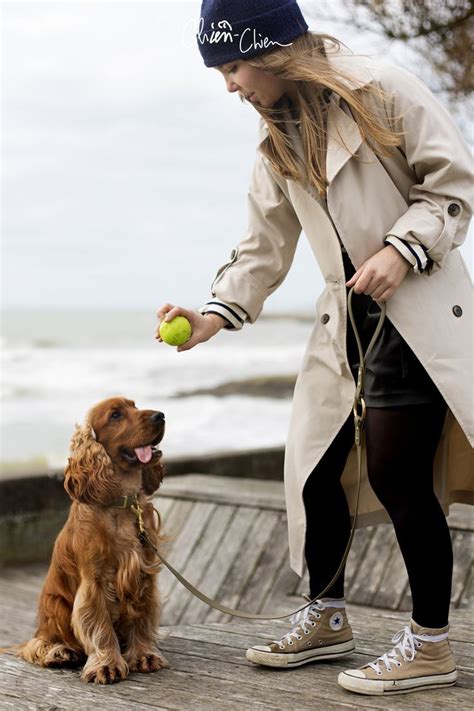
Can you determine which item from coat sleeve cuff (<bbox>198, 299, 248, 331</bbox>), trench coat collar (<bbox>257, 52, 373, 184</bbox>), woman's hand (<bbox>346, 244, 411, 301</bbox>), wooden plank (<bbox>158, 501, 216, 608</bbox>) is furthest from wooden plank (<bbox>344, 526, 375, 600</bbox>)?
trench coat collar (<bbox>257, 52, 373, 184</bbox>)

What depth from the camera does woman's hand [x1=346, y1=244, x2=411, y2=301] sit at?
113 inches

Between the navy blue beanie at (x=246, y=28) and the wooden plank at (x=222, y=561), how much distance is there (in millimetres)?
2955

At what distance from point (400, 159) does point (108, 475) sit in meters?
1.25

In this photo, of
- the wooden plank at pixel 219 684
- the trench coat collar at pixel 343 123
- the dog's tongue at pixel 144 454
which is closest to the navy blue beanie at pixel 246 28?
the trench coat collar at pixel 343 123

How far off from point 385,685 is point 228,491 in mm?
2845

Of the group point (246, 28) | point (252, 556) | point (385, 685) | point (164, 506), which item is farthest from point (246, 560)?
point (246, 28)

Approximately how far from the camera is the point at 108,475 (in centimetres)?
325

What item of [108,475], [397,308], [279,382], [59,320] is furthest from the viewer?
[59,320]

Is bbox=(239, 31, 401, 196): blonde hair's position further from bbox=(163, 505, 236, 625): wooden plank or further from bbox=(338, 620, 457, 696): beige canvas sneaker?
bbox=(163, 505, 236, 625): wooden plank

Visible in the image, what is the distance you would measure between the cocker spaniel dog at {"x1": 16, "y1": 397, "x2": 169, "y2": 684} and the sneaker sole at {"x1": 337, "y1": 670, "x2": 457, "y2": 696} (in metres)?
0.64

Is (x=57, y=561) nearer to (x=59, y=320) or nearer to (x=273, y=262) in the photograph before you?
(x=273, y=262)

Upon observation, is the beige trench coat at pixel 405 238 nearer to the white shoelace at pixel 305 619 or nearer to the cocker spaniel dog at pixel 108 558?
the white shoelace at pixel 305 619

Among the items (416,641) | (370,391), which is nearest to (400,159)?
(370,391)

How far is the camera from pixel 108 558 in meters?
3.25
